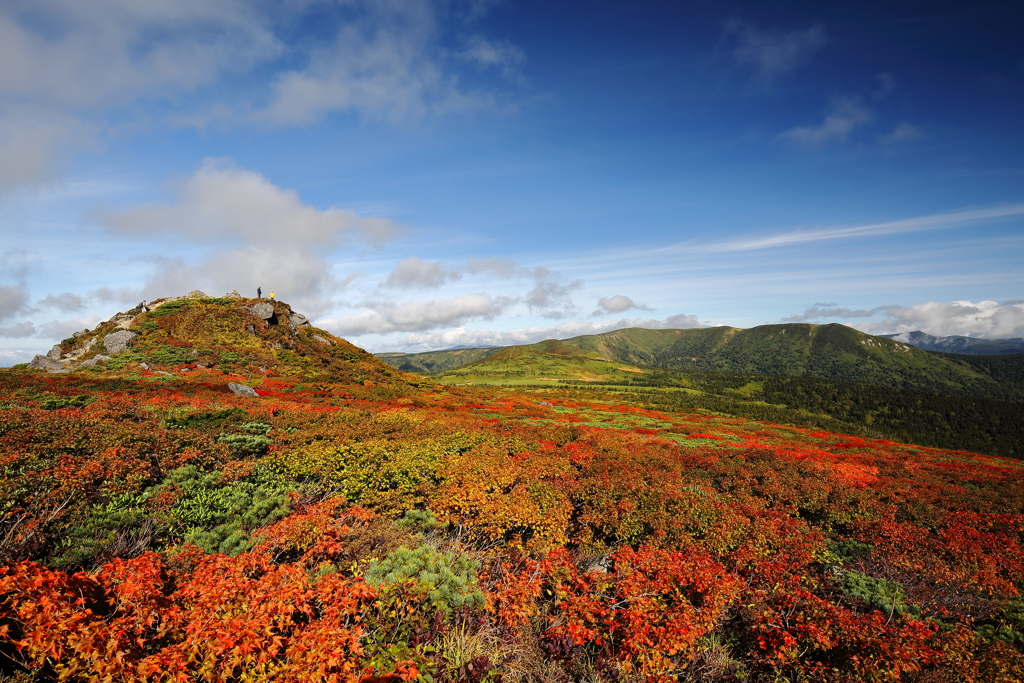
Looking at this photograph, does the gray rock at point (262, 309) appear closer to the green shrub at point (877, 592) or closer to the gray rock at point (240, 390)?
the gray rock at point (240, 390)

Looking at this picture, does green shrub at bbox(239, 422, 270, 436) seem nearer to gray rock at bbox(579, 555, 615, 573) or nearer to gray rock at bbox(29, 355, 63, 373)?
gray rock at bbox(579, 555, 615, 573)

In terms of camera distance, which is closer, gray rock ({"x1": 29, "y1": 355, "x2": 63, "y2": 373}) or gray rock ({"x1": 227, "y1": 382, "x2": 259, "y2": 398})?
gray rock ({"x1": 227, "y1": 382, "x2": 259, "y2": 398})

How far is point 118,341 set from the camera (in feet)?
152

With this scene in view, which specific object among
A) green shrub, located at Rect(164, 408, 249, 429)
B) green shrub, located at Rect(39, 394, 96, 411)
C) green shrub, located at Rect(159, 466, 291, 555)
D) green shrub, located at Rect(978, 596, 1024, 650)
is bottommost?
green shrub, located at Rect(978, 596, 1024, 650)

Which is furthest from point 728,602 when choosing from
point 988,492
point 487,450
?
point 988,492

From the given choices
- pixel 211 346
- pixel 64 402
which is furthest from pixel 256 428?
pixel 211 346

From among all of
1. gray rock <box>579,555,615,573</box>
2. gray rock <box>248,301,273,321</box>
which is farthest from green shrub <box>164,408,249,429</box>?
gray rock <box>248,301,273,321</box>

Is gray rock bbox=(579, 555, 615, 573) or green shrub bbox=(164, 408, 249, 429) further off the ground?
green shrub bbox=(164, 408, 249, 429)

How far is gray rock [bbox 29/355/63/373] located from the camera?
3920 centimetres

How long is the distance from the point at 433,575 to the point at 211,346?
180ft

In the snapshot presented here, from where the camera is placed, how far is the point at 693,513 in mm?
15656

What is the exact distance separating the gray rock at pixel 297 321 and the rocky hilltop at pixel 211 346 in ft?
1.03

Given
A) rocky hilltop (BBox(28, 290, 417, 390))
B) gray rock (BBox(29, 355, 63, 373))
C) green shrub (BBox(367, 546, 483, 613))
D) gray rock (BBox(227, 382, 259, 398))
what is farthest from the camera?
rocky hilltop (BBox(28, 290, 417, 390))

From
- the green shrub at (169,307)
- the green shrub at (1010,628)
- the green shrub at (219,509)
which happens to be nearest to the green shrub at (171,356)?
the green shrub at (169,307)
